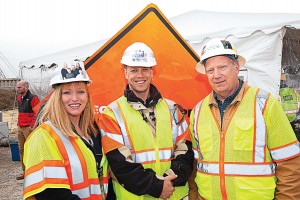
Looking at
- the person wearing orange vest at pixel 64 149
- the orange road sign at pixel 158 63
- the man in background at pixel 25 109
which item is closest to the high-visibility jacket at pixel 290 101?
the orange road sign at pixel 158 63

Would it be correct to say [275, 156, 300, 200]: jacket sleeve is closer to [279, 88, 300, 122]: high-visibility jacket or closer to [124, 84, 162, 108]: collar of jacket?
[124, 84, 162, 108]: collar of jacket

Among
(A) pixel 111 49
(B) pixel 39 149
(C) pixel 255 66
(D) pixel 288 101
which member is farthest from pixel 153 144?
(D) pixel 288 101

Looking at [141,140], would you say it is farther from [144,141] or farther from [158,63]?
[158,63]

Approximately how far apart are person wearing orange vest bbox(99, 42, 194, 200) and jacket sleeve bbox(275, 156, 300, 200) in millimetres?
708

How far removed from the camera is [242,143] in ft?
7.39

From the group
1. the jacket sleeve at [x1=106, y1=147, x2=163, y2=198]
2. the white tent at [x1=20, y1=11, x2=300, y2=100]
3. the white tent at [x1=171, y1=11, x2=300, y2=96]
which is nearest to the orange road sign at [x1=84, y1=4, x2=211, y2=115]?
the jacket sleeve at [x1=106, y1=147, x2=163, y2=198]

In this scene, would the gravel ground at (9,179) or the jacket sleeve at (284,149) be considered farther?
the gravel ground at (9,179)

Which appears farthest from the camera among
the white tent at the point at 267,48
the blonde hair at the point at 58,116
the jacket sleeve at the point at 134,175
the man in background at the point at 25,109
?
the man in background at the point at 25,109

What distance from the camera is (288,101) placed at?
608 centimetres

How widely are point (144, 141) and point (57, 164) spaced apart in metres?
0.70

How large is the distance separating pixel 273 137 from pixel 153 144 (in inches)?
35.0

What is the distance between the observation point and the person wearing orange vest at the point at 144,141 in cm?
237

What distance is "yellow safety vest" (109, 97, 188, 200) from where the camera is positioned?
2451mm

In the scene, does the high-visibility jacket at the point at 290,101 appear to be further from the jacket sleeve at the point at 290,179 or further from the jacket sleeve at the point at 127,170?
the jacket sleeve at the point at 127,170
